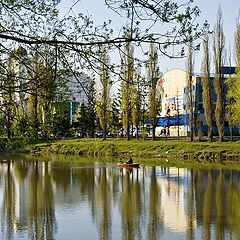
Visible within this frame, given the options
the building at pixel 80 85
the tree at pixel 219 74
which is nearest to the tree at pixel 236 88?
the tree at pixel 219 74

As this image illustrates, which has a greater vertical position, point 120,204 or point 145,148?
point 145,148

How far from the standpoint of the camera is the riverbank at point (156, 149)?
30.8m

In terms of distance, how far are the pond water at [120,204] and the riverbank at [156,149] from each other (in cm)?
572

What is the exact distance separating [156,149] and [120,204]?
19.7 m

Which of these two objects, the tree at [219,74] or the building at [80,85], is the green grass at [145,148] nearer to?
the tree at [219,74]

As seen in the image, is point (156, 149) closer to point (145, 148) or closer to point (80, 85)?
point (145, 148)

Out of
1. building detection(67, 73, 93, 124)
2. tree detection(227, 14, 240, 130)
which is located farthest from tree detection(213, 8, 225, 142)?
building detection(67, 73, 93, 124)

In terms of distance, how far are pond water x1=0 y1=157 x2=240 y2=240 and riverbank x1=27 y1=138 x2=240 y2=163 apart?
572cm

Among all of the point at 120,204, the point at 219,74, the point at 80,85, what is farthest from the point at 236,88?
the point at 80,85

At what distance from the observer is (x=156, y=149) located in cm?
3484

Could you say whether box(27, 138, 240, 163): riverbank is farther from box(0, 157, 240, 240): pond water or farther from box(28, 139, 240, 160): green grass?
box(0, 157, 240, 240): pond water

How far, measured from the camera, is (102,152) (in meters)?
36.8

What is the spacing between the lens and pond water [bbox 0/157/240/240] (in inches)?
457

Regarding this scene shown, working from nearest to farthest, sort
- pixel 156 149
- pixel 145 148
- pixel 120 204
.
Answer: pixel 120 204 < pixel 156 149 < pixel 145 148
